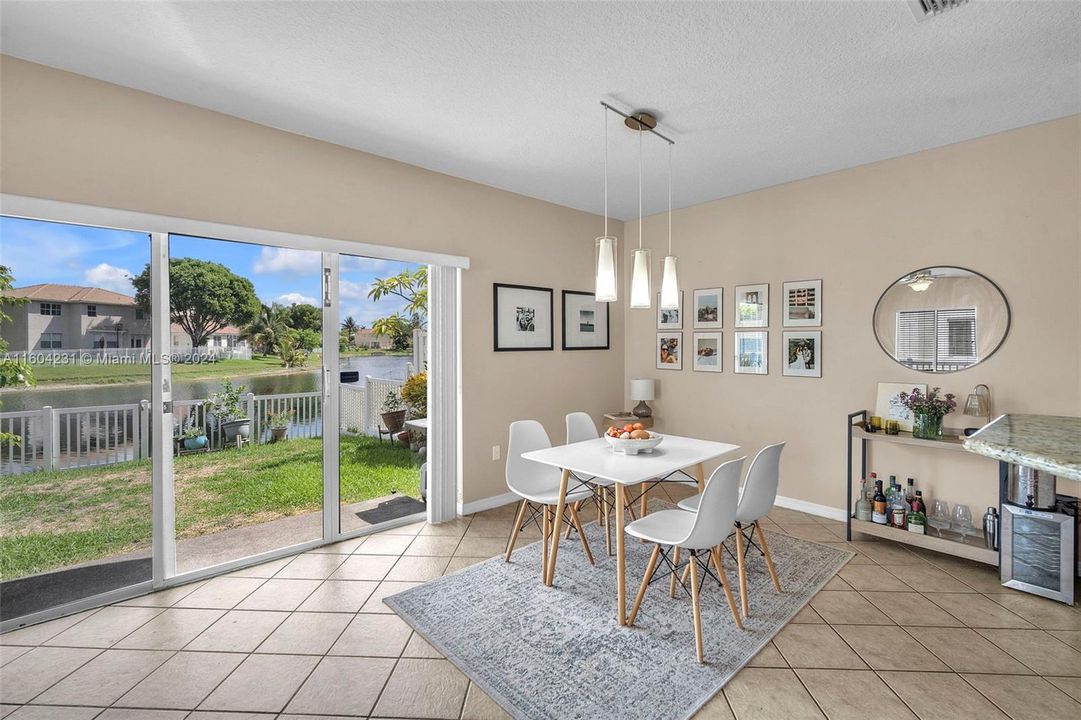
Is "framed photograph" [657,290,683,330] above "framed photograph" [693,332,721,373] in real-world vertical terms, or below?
above

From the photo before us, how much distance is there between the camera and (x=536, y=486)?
3262 mm

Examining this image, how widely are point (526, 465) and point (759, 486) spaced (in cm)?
144

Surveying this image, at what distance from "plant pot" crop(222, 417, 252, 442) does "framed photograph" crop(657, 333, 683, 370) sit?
3503 mm

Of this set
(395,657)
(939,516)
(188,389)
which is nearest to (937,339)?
(939,516)

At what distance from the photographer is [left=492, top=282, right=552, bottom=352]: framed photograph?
13.8ft

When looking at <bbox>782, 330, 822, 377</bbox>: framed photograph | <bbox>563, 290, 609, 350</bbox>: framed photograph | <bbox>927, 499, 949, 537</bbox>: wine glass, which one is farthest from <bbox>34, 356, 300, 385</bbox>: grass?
<bbox>927, 499, 949, 537</bbox>: wine glass

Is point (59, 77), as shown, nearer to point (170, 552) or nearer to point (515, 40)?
point (515, 40)

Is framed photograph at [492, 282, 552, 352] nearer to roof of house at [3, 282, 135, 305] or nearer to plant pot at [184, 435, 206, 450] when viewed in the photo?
plant pot at [184, 435, 206, 450]

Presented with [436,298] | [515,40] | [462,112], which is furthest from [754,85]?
[436,298]

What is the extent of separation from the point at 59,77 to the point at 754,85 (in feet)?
10.9

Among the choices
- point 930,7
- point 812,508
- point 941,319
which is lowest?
point 812,508

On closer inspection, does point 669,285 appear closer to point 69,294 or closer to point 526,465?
point 526,465

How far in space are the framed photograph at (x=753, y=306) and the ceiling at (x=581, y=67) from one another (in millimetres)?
1176

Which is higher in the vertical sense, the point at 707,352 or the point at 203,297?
the point at 203,297
